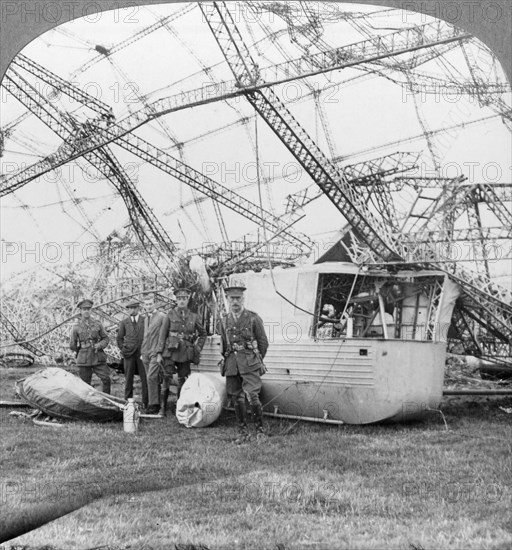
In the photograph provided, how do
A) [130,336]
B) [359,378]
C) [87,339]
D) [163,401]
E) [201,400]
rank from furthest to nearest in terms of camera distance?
[359,378]
[163,401]
[201,400]
[130,336]
[87,339]

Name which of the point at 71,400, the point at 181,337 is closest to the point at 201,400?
the point at 181,337

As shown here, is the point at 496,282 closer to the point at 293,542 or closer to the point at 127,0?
the point at 293,542

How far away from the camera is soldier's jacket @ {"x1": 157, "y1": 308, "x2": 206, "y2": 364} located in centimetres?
688

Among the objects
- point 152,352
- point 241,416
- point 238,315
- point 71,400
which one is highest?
point 238,315

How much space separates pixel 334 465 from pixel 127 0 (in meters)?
3.05

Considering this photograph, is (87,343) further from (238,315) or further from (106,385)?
(238,315)

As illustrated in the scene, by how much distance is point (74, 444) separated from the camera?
185 inches

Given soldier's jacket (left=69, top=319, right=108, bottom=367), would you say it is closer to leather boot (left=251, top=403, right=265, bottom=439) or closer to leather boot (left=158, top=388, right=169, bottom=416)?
leather boot (left=158, top=388, right=169, bottom=416)

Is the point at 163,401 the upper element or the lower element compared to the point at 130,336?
lower

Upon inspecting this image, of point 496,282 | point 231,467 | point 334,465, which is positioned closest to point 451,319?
point 496,282

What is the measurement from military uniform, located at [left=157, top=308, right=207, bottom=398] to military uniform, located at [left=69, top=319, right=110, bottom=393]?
1.18 metres

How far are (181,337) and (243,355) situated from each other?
2.04ft

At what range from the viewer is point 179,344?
24.2 ft

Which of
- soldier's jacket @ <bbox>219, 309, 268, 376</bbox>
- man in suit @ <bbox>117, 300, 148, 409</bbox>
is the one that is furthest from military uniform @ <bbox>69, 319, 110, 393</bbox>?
soldier's jacket @ <bbox>219, 309, 268, 376</bbox>
